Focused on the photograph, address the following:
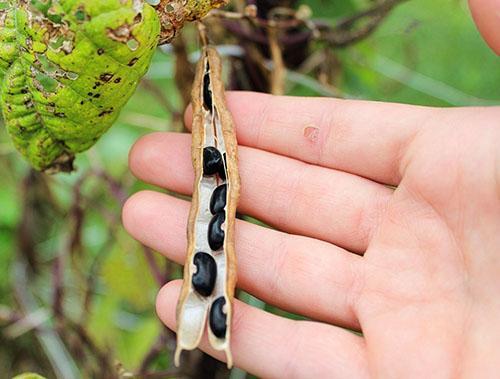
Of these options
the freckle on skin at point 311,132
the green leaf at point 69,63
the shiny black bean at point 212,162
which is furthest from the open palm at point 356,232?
the green leaf at point 69,63

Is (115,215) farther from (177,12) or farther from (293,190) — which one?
(177,12)

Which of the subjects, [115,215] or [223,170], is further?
[115,215]

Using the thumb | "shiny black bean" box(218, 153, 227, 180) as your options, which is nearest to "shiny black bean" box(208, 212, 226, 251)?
"shiny black bean" box(218, 153, 227, 180)

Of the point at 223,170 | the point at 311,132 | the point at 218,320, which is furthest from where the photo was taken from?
the point at 311,132

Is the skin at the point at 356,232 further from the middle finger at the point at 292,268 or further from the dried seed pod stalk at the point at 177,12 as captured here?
the dried seed pod stalk at the point at 177,12

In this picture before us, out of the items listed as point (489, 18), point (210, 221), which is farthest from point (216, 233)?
point (489, 18)
